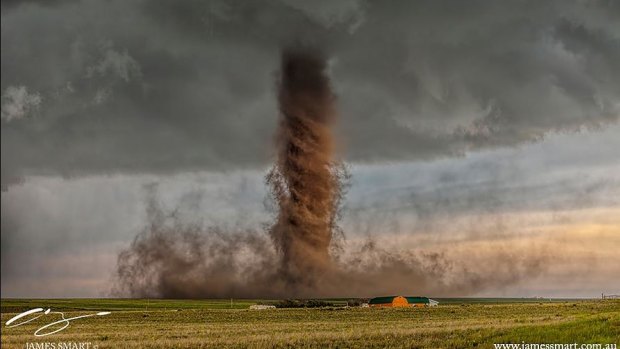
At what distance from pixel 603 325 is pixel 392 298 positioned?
96.2m

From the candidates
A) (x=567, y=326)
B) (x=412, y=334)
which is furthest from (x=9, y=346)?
(x=567, y=326)

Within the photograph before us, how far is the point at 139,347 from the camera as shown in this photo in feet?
123

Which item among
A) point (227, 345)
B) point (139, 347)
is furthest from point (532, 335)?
point (139, 347)

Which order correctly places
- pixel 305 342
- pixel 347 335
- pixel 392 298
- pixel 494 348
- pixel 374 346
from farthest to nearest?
pixel 392 298 → pixel 347 335 → pixel 305 342 → pixel 374 346 → pixel 494 348

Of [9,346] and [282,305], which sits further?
[282,305]

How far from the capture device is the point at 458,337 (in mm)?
40812

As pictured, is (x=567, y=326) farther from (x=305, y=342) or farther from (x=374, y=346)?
(x=305, y=342)

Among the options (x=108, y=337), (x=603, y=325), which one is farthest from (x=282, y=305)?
(x=603, y=325)

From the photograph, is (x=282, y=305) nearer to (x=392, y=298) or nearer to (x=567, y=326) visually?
(x=392, y=298)

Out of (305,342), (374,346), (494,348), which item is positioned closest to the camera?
(494,348)

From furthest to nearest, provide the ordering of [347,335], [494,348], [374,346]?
[347,335], [374,346], [494,348]

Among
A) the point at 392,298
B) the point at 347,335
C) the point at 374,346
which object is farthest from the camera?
the point at 392,298

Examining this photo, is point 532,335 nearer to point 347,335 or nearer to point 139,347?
point 347,335

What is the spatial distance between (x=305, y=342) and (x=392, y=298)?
98.3m
